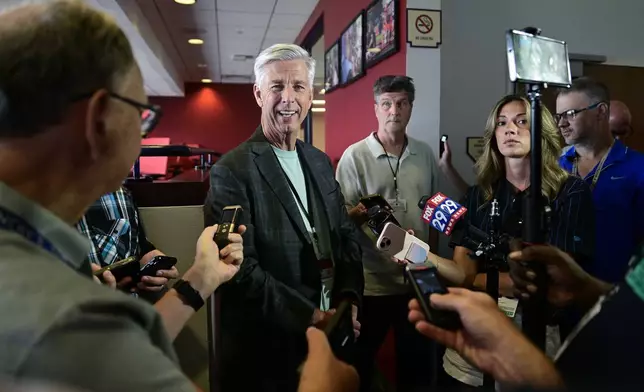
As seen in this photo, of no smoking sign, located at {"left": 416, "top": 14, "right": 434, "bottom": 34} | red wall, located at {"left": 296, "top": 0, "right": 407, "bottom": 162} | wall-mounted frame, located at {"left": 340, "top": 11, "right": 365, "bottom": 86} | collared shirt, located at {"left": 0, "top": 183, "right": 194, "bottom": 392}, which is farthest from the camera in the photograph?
wall-mounted frame, located at {"left": 340, "top": 11, "right": 365, "bottom": 86}

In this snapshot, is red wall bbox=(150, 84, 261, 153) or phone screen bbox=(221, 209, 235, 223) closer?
phone screen bbox=(221, 209, 235, 223)

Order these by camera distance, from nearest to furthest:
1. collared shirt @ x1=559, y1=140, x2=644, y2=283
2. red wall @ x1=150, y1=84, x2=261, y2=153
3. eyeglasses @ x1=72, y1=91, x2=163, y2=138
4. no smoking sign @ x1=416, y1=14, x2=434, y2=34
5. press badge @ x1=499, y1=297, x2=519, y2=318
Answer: eyeglasses @ x1=72, y1=91, x2=163, y2=138 → press badge @ x1=499, y1=297, x2=519, y2=318 → collared shirt @ x1=559, y1=140, x2=644, y2=283 → no smoking sign @ x1=416, y1=14, x2=434, y2=34 → red wall @ x1=150, y1=84, x2=261, y2=153

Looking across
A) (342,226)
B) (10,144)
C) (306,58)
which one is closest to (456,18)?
(306,58)

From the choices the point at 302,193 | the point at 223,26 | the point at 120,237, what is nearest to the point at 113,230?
the point at 120,237

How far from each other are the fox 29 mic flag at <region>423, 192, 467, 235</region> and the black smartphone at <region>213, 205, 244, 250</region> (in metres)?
0.54

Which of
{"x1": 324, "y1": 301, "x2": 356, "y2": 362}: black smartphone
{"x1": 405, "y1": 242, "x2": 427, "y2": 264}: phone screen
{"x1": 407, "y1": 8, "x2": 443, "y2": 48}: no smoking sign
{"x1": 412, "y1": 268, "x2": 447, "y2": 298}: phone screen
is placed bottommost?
{"x1": 324, "y1": 301, "x2": 356, "y2": 362}: black smartphone

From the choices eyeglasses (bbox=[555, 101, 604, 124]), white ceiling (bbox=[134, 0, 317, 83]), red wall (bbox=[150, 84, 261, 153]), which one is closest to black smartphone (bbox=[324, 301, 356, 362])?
eyeglasses (bbox=[555, 101, 604, 124])

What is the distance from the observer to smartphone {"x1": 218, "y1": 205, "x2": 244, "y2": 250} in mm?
910

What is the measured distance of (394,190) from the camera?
171 centimetres

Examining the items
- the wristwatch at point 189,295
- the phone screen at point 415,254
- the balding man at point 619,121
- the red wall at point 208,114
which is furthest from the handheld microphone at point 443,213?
the red wall at point 208,114

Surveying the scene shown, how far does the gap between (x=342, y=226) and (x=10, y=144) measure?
900 mm

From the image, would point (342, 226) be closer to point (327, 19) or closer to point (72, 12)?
point (72, 12)

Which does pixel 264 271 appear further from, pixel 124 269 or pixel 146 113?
pixel 146 113

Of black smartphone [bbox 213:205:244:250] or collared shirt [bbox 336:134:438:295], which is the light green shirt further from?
collared shirt [bbox 336:134:438:295]
